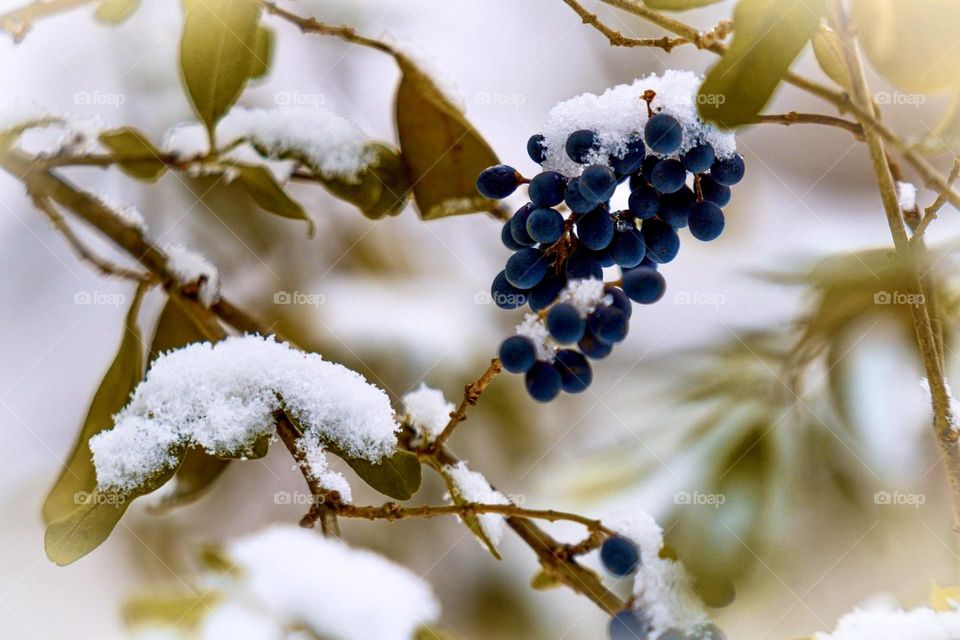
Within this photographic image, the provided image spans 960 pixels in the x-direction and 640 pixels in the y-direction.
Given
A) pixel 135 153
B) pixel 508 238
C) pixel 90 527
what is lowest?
pixel 90 527

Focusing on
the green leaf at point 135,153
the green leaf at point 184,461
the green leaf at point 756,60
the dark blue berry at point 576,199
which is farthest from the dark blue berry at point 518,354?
the green leaf at point 135,153

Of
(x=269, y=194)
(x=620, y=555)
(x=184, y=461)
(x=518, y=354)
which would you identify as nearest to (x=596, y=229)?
(x=518, y=354)

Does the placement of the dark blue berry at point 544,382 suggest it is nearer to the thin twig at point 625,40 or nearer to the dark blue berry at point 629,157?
the dark blue berry at point 629,157

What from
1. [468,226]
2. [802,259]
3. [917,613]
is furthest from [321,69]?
[917,613]

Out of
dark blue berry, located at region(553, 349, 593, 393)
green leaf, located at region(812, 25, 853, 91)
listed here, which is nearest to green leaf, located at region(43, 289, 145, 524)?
dark blue berry, located at region(553, 349, 593, 393)

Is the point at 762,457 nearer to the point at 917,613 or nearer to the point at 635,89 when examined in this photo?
the point at 917,613

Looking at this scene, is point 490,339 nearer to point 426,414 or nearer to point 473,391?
point 426,414
